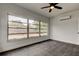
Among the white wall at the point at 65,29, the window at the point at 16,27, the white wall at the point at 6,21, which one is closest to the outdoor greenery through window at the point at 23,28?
the window at the point at 16,27

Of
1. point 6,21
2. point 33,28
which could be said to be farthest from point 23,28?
point 6,21

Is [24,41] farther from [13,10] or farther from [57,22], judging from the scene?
[57,22]

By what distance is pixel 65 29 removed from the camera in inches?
227

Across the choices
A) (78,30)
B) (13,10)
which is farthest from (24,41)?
(78,30)

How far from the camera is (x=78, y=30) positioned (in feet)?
15.8

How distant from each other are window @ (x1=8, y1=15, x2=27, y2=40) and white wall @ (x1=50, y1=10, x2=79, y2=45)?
340 cm

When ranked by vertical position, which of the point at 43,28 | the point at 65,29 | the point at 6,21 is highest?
the point at 6,21

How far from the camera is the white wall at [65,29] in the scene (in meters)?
5.03

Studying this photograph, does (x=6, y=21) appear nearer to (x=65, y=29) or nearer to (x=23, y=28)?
(x=23, y=28)

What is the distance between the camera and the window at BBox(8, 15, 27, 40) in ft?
12.1

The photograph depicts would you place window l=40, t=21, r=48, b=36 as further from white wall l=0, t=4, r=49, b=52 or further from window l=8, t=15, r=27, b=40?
window l=8, t=15, r=27, b=40

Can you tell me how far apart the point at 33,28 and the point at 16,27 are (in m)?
1.56

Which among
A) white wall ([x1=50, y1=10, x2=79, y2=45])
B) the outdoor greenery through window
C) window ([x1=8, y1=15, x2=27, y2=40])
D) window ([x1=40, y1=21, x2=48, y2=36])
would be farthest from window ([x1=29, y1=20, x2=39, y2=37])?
white wall ([x1=50, y1=10, x2=79, y2=45])

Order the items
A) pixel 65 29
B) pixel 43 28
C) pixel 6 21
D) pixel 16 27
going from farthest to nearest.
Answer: pixel 43 28, pixel 65 29, pixel 16 27, pixel 6 21
